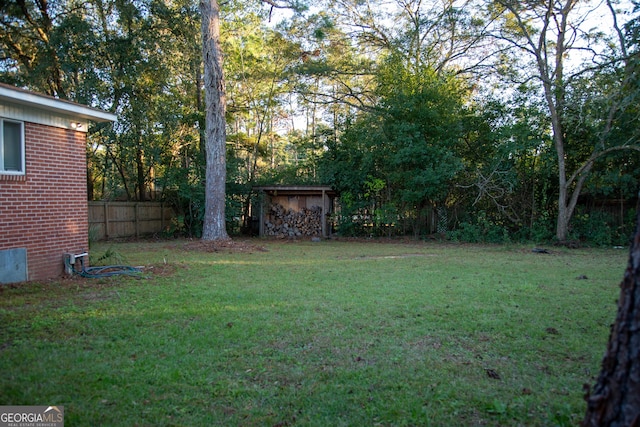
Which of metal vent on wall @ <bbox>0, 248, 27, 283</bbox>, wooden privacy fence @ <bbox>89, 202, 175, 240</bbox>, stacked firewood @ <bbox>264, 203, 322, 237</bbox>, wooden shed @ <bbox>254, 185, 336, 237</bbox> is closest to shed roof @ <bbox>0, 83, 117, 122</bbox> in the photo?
metal vent on wall @ <bbox>0, 248, 27, 283</bbox>

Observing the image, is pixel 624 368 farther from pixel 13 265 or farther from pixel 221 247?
pixel 221 247

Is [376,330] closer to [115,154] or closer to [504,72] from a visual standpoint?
[504,72]

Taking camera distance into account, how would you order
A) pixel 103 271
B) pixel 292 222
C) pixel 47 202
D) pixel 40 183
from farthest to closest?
pixel 292 222 → pixel 103 271 → pixel 47 202 → pixel 40 183

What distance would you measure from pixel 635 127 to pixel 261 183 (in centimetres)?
1443

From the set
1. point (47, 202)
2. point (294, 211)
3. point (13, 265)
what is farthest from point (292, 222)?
point (13, 265)

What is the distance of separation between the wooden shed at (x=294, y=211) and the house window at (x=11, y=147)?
12.2 m

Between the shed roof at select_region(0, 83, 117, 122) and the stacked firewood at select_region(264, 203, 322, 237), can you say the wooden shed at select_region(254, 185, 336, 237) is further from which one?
the shed roof at select_region(0, 83, 117, 122)

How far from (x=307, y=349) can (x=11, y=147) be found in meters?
6.51

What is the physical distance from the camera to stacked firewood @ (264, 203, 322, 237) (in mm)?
19750

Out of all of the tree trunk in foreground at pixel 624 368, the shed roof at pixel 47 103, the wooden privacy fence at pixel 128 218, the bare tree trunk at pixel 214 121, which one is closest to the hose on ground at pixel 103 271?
the shed roof at pixel 47 103

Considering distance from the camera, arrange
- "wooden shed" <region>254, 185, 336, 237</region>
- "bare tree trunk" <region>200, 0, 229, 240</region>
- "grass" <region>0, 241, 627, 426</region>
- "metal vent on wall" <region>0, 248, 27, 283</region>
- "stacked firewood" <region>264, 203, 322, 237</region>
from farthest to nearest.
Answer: "stacked firewood" <region>264, 203, 322, 237</region> < "wooden shed" <region>254, 185, 336, 237</region> < "bare tree trunk" <region>200, 0, 229, 240</region> < "metal vent on wall" <region>0, 248, 27, 283</region> < "grass" <region>0, 241, 627, 426</region>

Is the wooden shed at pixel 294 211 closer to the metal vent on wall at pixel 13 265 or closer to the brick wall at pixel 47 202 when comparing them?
the brick wall at pixel 47 202

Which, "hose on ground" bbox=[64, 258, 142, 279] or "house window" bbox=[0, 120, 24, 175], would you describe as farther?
"hose on ground" bbox=[64, 258, 142, 279]

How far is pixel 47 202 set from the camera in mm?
7965
